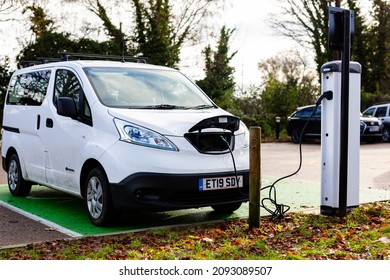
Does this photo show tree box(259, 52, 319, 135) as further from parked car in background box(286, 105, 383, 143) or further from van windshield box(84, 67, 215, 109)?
van windshield box(84, 67, 215, 109)

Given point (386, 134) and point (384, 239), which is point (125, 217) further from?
point (386, 134)

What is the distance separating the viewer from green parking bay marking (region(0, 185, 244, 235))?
648cm

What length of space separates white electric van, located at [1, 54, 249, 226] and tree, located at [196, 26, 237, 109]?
21657 mm

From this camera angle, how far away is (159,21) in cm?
2856

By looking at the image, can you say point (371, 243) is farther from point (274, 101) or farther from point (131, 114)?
point (274, 101)

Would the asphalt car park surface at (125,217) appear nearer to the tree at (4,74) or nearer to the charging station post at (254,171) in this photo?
the charging station post at (254,171)

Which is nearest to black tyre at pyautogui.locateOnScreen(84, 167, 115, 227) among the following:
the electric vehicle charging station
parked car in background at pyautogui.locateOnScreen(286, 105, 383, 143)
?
the electric vehicle charging station

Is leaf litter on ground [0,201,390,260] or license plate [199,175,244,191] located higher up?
license plate [199,175,244,191]

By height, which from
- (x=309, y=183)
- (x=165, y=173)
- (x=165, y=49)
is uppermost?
(x=165, y=49)

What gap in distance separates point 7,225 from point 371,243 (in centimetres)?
393

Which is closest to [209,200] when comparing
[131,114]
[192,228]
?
Result: [192,228]

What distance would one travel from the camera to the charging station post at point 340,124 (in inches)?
261

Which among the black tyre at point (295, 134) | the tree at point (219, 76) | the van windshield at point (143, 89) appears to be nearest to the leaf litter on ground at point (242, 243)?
the van windshield at point (143, 89)
